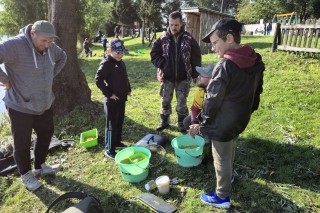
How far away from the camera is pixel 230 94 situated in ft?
7.46

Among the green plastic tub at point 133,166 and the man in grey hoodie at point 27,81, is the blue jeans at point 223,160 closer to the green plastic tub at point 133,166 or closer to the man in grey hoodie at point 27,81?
the green plastic tub at point 133,166

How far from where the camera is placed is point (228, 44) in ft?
7.41

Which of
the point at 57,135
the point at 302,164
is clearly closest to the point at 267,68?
the point at 302,164

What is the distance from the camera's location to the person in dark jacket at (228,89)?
218 cm

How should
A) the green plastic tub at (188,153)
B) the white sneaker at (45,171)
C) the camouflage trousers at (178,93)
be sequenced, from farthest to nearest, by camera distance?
1. the camouflage trousers at (178,93)
2. the white sneaker at (45,171)
3. the green plastic tub at (188,153)

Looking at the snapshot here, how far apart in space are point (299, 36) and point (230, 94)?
305 inches

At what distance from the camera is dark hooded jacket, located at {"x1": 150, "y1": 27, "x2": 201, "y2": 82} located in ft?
14.4

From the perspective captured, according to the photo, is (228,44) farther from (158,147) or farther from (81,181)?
(81,181)

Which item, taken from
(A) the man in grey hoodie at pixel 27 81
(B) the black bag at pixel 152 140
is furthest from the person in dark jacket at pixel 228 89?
(A) the man in grey hoodie at pixel 27 81

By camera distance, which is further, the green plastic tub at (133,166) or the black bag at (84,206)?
the green plastic tub at (133,166)

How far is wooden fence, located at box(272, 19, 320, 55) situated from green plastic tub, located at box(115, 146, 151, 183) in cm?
732

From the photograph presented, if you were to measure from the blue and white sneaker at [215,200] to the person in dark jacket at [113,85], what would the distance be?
71.0 inches

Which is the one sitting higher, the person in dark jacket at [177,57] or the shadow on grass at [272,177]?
the person in dark jacket at [177,57]

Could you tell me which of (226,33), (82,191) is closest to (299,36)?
(226,33)
